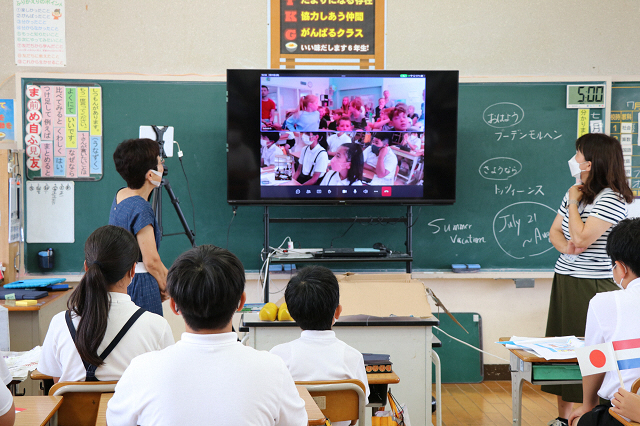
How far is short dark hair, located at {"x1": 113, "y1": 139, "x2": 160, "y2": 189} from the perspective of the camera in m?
2.42

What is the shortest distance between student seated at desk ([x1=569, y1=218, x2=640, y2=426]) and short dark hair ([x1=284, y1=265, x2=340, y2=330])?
86 cm

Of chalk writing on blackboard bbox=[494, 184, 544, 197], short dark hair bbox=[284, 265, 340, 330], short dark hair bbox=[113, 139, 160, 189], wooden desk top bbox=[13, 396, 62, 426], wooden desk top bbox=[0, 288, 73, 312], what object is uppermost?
short dark hair bbox=[113, 139, 160, 189]

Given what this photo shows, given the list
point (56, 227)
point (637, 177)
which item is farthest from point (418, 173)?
point (56, 227)

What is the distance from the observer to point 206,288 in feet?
3.76

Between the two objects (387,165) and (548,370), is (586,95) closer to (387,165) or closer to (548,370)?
(387,165)

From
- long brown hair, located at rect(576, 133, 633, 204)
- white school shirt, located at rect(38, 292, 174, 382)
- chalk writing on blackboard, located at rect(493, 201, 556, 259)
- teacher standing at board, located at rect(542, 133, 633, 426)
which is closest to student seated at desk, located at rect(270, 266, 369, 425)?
white school shirt, located at rect(38, 292, 174, 382)

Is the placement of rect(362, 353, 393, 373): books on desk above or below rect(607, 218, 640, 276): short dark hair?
below

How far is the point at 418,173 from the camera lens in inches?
139

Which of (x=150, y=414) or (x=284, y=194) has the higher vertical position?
(x=284, y=194)

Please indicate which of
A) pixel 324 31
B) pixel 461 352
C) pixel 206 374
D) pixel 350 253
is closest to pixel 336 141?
pixel 350 253

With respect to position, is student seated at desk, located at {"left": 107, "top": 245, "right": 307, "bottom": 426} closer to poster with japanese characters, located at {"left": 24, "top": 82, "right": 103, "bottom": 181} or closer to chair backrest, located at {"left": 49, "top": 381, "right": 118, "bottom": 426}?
chair backrest, located at {"left": 49, "top": 381, "right": 118, "bottom": 426}

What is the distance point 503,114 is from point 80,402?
3282 mm

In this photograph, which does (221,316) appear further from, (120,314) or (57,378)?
(57,378)

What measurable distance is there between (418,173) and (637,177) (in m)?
1.66
